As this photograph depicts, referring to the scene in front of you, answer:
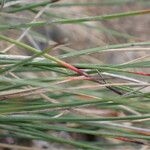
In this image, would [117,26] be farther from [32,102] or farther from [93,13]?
[32,102]

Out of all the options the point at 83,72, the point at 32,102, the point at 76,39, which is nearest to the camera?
the point at 83,72

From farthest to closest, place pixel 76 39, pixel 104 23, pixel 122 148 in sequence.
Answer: pixel 104 23 < pixel 76 39 < pixel 122 148

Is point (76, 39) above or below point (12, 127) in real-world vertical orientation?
above

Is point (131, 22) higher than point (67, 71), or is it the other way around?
point (131, 22)

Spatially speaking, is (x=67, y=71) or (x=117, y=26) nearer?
(x=67, y=71)

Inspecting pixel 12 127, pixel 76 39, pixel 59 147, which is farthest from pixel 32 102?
pixel 76 39

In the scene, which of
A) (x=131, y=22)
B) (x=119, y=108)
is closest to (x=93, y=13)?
(x=131, y=22)

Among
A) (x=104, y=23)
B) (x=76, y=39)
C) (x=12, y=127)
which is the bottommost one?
(x=12, y=127)

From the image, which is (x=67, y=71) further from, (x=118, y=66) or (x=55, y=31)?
(x=55, y=31)

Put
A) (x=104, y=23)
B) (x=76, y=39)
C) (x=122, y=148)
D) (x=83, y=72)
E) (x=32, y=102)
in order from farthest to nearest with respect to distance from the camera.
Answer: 1. (x=104, y=23)
2. (x=76, y=39)
3. (x=122, y=148)
4. (x=32, y=102)
5. (x=83, y=72)
